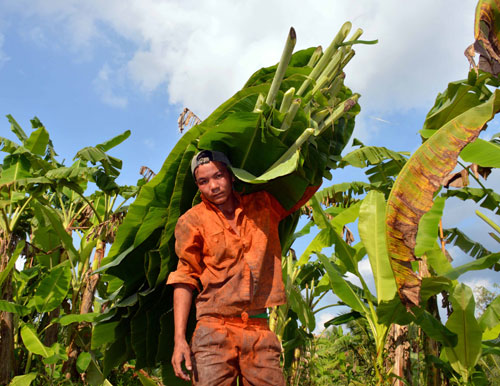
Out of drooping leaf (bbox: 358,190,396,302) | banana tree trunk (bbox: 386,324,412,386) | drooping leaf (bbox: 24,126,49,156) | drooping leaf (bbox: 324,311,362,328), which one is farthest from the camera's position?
drooping leaf (bbox: 24,126,49,156)

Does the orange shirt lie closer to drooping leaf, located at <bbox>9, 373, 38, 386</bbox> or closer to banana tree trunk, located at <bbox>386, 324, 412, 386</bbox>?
banana tree trunk, located at <bbox>386, 324, 412, 386</bbox>

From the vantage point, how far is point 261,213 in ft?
8.28

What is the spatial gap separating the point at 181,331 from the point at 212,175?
0.77 m

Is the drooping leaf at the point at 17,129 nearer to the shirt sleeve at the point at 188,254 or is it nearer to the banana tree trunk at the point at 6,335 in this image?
the banana tree trunk at the point at 6,335

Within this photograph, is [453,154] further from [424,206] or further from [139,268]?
[139,268]

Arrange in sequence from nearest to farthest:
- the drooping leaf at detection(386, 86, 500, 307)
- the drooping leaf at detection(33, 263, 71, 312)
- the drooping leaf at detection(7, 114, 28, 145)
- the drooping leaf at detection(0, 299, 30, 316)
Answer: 1. the drooping leaf at detection(386, 86, 500, 307)
2. the drooping leaf at detection(0, 299, 30, 316)
3. the drooping leaf at detection(33, 263, 71, 312)
4. the drooping leaf at detection(7, 114, 28, 145)

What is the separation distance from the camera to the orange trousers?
7.27 ft

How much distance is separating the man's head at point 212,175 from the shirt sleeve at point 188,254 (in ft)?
0.61

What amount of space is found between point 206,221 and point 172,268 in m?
0.41

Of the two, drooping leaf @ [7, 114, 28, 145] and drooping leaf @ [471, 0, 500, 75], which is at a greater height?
drooping leaf @ [7, 114, 28, 145]

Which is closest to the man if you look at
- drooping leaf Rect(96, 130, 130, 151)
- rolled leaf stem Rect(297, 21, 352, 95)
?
rolled leaf stem Rect(297, 21, 352, 95)

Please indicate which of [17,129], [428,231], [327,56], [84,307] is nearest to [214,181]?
[327,56]

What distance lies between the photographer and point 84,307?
5.95 metres

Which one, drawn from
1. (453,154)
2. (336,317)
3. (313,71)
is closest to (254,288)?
(313,71)
